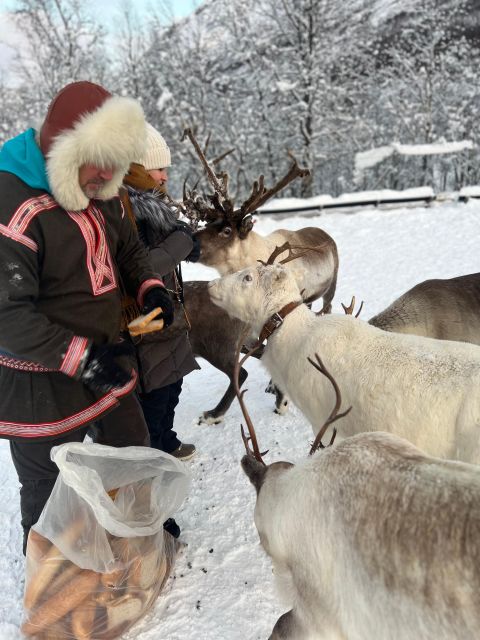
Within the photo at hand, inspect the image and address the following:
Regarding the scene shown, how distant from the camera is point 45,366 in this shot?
1.74 m

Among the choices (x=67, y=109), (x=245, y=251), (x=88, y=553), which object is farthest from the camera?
(x=245, y=251)

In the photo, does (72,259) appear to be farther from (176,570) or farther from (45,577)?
(176,570)

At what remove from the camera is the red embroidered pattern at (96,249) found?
1851 millimetres

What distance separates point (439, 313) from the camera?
11.3 feet

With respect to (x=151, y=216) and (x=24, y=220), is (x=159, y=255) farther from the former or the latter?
(x=24, y=220)

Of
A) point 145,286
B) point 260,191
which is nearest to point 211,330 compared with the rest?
point 260,191

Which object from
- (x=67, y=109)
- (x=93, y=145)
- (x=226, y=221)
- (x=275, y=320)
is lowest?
(x=275, y=320)

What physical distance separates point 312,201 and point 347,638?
11.2 metres

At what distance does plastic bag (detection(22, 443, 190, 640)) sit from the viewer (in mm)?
1899

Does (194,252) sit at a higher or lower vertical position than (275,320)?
higher

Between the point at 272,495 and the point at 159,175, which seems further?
the point at 159,175

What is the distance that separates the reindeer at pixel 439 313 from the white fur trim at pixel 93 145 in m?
2.40

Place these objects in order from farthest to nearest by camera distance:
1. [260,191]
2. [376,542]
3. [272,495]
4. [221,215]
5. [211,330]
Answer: [221,215] → [260,191] → [211,330] → [272,495] → [376,542]

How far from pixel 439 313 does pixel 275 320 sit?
1.49m
